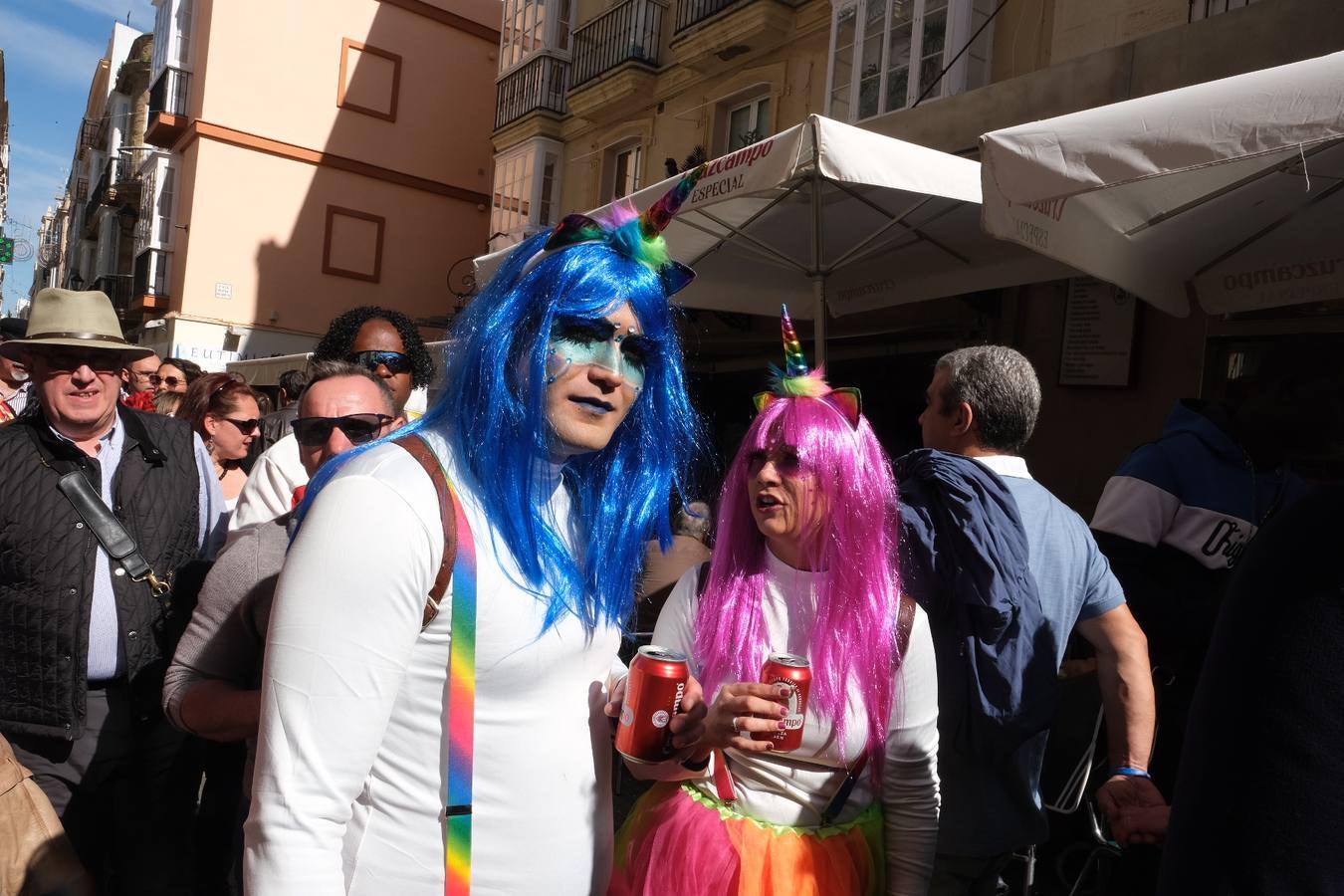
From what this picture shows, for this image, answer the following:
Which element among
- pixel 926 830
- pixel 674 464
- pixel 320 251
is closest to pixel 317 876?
pixel 674 464

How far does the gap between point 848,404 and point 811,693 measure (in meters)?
0.68

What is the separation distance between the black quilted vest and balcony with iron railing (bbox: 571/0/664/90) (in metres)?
11.5

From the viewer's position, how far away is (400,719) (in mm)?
1243

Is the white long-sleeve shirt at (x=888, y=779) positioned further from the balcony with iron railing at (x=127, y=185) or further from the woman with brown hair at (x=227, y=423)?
the balcony with iron railing at (x=127, y=185)

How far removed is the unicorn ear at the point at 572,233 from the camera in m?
1.47

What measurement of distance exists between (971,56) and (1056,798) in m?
6.97

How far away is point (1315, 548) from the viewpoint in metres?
0.92

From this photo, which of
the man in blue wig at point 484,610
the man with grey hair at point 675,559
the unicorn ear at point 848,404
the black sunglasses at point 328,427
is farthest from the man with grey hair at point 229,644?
the man with grey hair at point 675,559

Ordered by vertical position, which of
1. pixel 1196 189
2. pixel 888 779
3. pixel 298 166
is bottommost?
pixel 888 779

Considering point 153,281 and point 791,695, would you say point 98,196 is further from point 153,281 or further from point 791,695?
point 791,695

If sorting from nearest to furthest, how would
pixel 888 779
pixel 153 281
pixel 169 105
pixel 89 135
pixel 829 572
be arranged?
pixel 888 779
pixel 829 572
pixel 169 105
pixel 153 281
pixel 89 135

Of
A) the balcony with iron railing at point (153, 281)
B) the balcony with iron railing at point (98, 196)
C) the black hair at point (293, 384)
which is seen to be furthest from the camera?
the balcony with iron railing at point (98, 196)

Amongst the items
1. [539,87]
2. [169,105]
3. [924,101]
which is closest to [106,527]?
[924,101]

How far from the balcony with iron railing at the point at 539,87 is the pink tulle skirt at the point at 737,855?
14769 mm
